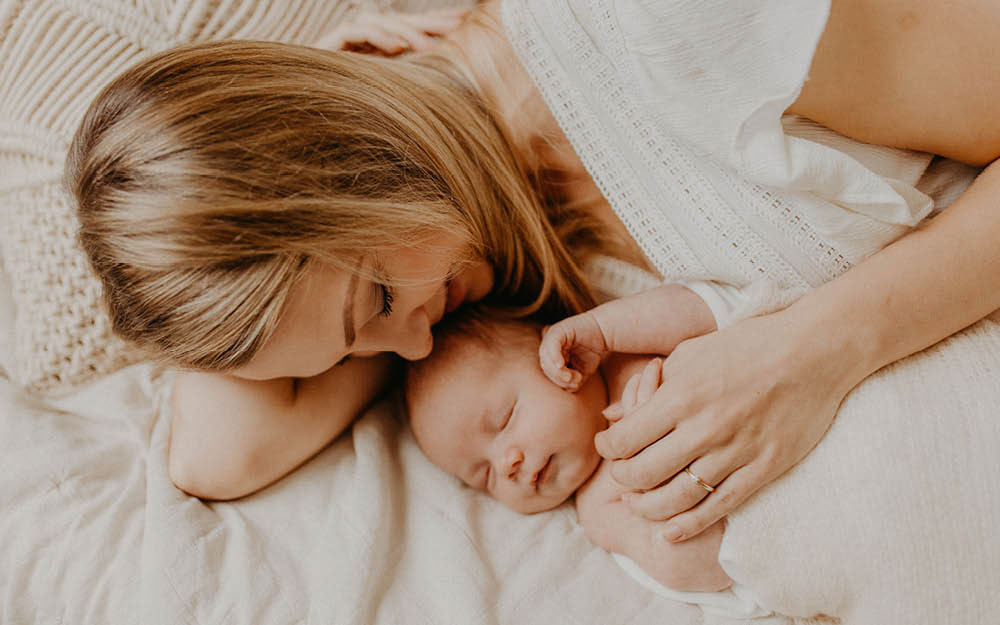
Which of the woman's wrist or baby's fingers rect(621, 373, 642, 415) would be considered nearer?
the woman's wrist

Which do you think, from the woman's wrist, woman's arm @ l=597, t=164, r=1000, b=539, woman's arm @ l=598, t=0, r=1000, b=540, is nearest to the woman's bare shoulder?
woman's arm @ l=598, t=0, r=1000, b=540

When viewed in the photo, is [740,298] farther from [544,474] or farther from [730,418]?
[544,474]

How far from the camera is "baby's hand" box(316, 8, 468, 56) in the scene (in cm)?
118

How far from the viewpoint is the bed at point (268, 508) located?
83cm

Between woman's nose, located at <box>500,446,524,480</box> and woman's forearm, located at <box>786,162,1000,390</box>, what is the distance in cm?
37

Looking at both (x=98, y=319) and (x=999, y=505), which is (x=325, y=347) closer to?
(x=98, y=319)

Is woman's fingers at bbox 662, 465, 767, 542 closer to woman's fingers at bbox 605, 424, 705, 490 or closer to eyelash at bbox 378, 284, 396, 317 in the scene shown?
woman's fingers at bbox 605, 424, 705, 490

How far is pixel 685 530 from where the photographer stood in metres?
0.88

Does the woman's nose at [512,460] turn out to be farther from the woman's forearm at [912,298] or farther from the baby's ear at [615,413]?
the woman's forearm at [912,298]

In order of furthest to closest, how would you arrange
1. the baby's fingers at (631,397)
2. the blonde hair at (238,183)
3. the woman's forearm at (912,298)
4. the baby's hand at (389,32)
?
the baby's hand at (389,32), the baby's fingers at (631,397), the woman's forearm at (912,298), the blonde hair at (238,183)

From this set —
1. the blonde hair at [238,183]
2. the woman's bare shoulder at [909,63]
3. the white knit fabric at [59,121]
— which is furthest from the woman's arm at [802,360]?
the white knit fabric at [59,121]

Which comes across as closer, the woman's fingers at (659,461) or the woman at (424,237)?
the woman at (424,237)

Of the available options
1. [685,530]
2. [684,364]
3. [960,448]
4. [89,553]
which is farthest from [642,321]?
[89,553]

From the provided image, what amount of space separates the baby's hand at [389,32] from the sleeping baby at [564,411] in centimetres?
43
